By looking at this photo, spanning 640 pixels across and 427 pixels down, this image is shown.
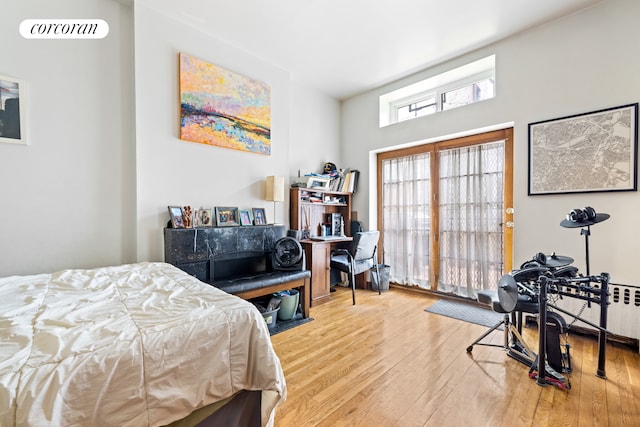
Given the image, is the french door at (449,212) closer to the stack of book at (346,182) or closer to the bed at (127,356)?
the stack of book at (346,182)

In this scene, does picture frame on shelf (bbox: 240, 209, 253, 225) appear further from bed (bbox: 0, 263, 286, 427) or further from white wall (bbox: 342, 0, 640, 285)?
white wall (bbox: 342, 0, 640, 285)

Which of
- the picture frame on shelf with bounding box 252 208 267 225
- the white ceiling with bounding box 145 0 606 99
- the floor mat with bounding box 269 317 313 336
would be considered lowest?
the floor mat with bounding box 269 317 313 336

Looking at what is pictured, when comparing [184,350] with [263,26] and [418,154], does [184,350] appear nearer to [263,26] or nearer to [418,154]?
[263,26]

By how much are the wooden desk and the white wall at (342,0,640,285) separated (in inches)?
83.9

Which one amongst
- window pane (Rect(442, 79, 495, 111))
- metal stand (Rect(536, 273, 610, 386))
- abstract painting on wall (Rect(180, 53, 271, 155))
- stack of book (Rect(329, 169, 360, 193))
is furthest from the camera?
stack of book (Rect(329, 169, 360, 193))

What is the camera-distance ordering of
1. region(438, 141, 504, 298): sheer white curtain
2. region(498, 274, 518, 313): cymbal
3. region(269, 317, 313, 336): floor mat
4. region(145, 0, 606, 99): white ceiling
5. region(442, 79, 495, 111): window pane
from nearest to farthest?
region(498, 274, 518, 313): cymbal
region(145, 0, 606, 99): white ceiling
region(269, 317, 313, 336): floor mat
region(438, 141, 504, 298): sheer white curtain
region(442, 79, 495, 111): window pane

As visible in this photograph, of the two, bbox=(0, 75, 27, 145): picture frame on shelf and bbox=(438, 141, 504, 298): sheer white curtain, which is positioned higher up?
bbox=(0, 75, 27, 145): picture frame on shelf

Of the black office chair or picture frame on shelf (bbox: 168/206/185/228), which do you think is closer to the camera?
picture frame on shelf (bbox: 168/206/185/228)

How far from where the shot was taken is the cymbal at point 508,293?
190cm

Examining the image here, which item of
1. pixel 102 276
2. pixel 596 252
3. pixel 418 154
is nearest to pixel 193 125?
pixel 102 276

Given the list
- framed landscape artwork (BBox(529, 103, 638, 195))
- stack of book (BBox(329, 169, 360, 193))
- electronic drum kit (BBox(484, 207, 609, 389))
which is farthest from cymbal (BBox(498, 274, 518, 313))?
stack of book (BBox(329, 169, 360, 193))

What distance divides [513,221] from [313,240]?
230cm

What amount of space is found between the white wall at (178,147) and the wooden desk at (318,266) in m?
0.55

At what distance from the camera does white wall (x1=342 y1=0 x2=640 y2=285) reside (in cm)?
229
